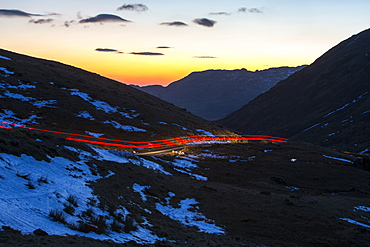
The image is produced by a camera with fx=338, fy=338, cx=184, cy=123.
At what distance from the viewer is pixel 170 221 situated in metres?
16.6

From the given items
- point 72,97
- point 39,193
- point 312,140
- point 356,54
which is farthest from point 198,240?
point 356,54

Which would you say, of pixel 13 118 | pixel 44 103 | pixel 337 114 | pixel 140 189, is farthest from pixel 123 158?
pixel 337 114

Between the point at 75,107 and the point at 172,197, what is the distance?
40.3m

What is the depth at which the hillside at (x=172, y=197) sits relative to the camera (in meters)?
12.1

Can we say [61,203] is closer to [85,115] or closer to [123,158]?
[123,158]

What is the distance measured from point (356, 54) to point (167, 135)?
18255 cm

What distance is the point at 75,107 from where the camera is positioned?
2228 inches

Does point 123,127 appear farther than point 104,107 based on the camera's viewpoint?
No

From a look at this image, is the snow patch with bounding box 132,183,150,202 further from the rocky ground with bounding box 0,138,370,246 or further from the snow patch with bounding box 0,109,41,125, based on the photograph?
the snow patch with bounding box 0,109,41,125

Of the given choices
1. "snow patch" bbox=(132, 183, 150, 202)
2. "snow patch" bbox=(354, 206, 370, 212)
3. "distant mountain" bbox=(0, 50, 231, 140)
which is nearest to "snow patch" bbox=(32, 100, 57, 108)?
"distant mountain" bbox=(0, 50, 231, 140)

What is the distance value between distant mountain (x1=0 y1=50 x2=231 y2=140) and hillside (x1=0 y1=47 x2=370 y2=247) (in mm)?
6464

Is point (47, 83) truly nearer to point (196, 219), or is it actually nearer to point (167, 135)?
point (167, 135)

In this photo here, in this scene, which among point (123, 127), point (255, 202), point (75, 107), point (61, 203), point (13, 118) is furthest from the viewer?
point (75, 107)

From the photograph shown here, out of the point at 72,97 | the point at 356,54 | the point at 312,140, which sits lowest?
the point at 312,140
